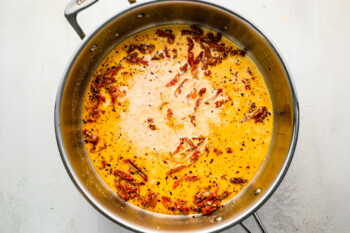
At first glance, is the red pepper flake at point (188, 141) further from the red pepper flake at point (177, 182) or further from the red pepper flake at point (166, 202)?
the red pepper flake at point (166, 202)

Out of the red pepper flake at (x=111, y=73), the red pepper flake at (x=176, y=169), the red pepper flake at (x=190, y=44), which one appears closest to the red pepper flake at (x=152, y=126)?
the red pepper flake at (x=176, y=169)

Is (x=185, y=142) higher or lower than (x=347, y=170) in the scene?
higher

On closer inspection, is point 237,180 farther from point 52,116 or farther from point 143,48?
point 52,116

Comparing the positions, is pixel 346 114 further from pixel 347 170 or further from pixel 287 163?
pixel 287 163

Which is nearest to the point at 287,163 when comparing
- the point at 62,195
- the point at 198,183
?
the point at 198,183

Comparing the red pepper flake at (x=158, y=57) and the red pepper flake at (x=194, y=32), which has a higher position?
the red pepper flake at (x=194, y=32)

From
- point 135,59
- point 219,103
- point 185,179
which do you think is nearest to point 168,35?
point 135,59

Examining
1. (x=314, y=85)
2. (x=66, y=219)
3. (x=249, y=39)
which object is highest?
(x=249, y=39)

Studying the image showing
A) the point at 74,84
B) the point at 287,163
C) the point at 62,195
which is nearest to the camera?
the point at 287,163
